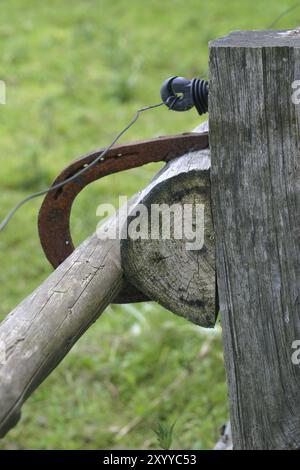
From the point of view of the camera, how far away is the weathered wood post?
133 cm

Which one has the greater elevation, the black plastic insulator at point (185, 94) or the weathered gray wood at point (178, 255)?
the black plastic insulator at point (185, 94)

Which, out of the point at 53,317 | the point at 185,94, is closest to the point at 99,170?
the point at 185,94

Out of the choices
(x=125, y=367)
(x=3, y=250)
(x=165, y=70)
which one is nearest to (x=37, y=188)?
(x=3, y=250)

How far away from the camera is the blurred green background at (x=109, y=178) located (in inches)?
125

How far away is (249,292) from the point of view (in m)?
1.48

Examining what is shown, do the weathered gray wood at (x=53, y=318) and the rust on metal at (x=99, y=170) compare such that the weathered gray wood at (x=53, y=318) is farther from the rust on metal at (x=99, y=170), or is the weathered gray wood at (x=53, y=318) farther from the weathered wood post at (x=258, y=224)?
the weathered wood post at (x=258, y=224)

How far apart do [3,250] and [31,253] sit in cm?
17

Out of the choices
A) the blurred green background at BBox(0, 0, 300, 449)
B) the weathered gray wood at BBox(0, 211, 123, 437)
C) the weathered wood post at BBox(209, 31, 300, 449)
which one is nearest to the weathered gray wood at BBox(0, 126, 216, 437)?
the weathered gray wood at BBox(0, 211, 123, 437)

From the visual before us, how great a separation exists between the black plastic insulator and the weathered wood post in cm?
18

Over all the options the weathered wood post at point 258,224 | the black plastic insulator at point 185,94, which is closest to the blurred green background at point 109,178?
the weathered wood post at point 258,224

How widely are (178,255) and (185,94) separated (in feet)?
1.11

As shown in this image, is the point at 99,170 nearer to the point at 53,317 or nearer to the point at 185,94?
the point at 185,94

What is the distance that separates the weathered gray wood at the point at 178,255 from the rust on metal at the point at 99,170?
1.5 inches

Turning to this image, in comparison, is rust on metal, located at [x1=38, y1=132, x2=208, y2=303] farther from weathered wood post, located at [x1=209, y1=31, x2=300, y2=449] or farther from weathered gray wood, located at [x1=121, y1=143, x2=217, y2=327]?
weathered wood post, located at [x1=209, y1=31, x2=300, y2=449]
